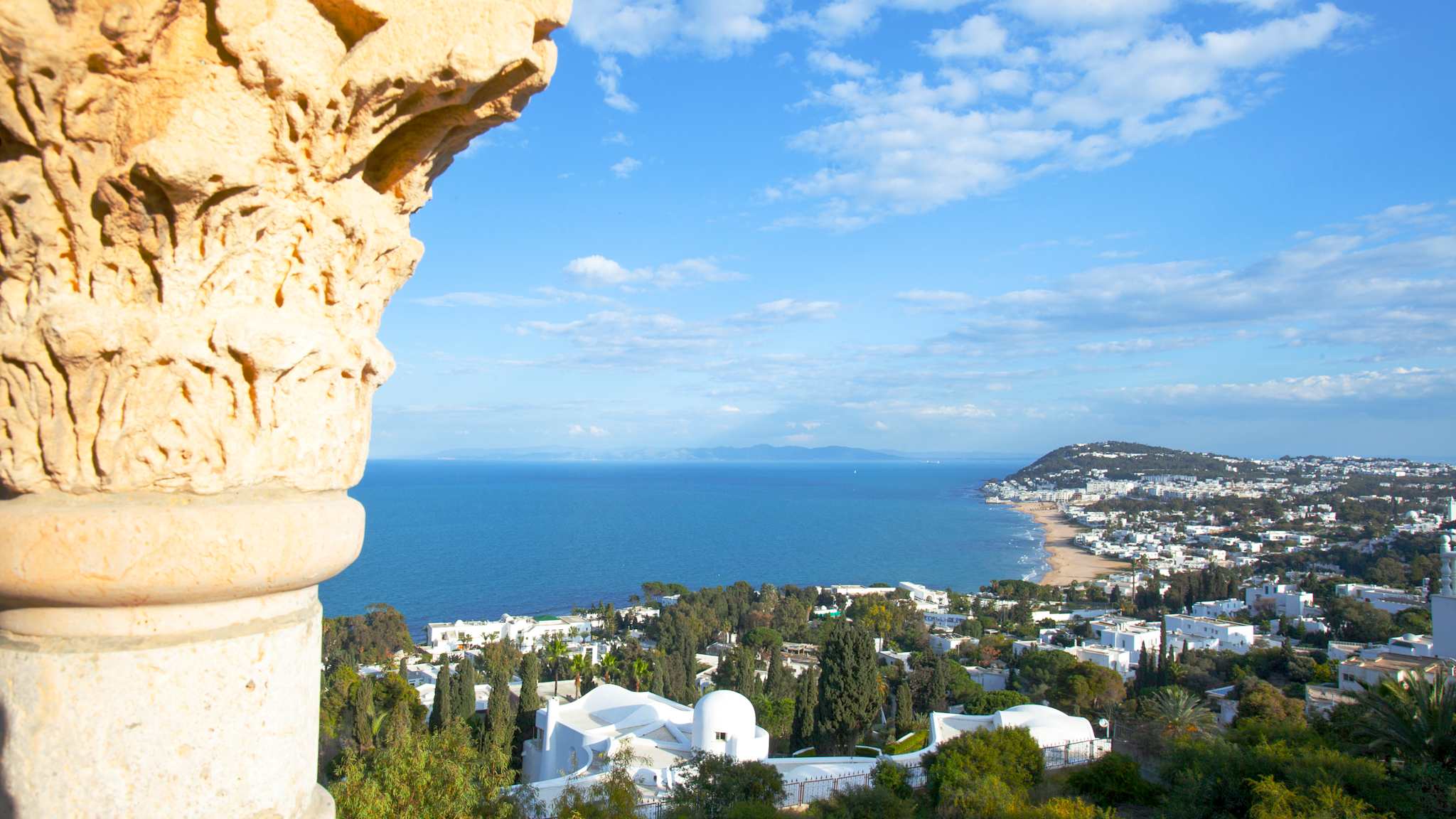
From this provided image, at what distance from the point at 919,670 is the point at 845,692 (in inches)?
515

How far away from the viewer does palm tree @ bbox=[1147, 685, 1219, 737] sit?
66.2ft

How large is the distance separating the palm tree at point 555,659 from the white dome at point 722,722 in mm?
16974

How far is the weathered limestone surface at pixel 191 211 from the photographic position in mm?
1873

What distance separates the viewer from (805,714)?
25516 millimetres

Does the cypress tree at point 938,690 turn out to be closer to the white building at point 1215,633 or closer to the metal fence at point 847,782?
the metal fence at point 847,782

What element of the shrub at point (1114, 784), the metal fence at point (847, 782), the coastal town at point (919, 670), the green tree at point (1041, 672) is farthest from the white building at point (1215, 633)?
the shrub at point (1114, 784)

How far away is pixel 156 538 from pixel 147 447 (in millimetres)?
223

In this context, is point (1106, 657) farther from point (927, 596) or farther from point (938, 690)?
point (927, 596)

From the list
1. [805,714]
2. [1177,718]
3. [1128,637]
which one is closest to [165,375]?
[1177,718]

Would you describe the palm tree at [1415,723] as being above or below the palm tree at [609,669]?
above

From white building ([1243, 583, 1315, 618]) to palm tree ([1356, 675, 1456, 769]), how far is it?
4741cm

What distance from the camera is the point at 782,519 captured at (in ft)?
457

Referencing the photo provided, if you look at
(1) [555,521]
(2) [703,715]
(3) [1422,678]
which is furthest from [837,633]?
(1) [555,521]

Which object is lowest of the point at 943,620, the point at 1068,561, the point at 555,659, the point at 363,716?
the point at 1068,561
